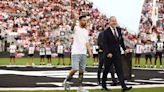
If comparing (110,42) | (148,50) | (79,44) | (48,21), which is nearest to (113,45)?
(110,42)

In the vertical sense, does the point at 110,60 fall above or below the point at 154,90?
above

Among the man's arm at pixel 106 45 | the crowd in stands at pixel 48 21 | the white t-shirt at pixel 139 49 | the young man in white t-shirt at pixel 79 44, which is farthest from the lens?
the crowd in stands at pixel 48 21

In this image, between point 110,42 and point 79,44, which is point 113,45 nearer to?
point 110,42

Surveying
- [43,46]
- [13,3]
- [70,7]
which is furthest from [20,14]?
[43,46]

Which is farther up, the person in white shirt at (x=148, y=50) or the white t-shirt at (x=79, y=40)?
the white t-shirt at (x=79, y=40)

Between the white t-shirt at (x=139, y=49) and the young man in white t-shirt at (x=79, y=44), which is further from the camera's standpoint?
the white t-shirt at (x=139, y=49)

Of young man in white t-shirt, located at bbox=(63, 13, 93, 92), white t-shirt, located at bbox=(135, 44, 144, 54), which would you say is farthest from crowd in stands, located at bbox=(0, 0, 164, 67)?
young man in white t-shirt, located at bbox=(63, 13, 93, 92)

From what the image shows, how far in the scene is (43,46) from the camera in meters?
28.8

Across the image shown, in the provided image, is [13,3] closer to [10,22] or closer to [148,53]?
[10,22]

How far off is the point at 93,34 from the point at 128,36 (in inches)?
229

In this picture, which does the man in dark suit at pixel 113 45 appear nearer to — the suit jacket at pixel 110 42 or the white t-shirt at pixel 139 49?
the suit jacket at pixel 110 42

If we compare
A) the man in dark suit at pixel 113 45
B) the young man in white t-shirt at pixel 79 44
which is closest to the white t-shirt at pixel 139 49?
the man in dark suit at pixel 113 45

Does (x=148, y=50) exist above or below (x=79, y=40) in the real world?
below

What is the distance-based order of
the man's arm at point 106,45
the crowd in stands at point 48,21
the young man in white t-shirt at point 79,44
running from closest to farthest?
the young man in white t-shirt at point 79,44, the man's arm at point 106,45, the crowd in stands at point 48,21
